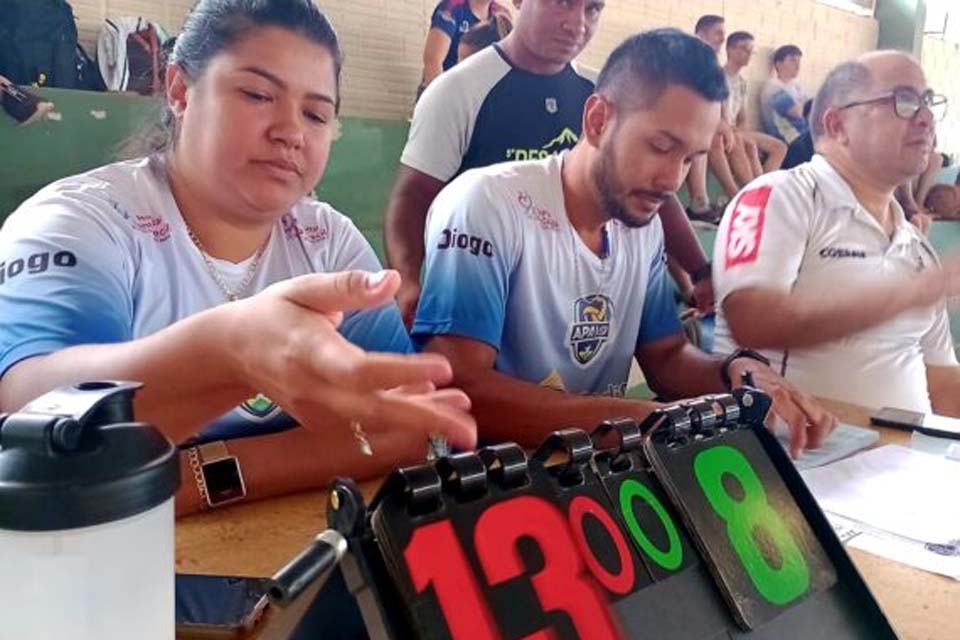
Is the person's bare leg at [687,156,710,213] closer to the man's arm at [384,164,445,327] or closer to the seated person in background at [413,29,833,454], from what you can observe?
the man's arm at [384,164,445,327]

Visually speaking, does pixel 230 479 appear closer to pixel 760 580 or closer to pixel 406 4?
pixel 760 580

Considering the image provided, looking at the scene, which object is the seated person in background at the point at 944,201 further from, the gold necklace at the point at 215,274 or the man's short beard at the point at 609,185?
the gold necklace at the point at 215,274

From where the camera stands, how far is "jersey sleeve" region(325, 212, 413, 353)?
1271 mm

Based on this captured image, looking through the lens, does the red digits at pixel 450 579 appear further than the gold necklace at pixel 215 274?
No

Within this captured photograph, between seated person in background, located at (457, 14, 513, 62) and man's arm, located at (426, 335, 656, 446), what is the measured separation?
2.59 m

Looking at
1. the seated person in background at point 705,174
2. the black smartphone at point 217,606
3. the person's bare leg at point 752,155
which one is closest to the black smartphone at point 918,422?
the black smartphone at point 217,606

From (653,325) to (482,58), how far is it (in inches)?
37.4

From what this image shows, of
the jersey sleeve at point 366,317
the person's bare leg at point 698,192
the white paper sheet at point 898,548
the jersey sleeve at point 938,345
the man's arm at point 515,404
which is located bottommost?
the person's bare leg at point 698,192

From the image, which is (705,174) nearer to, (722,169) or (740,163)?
(722,169)

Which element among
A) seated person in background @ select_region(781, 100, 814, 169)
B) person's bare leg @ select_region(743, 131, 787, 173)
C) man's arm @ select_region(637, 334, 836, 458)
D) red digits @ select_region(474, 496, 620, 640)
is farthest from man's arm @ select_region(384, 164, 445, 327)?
person's bare leg @ select_region(743, 131, 787, 173)

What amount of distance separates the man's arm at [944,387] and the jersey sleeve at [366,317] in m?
1.34

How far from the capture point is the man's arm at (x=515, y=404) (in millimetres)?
1272

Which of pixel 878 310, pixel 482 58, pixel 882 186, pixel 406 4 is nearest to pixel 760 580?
pixel 878 310

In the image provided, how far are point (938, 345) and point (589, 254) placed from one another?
99 centimetres
